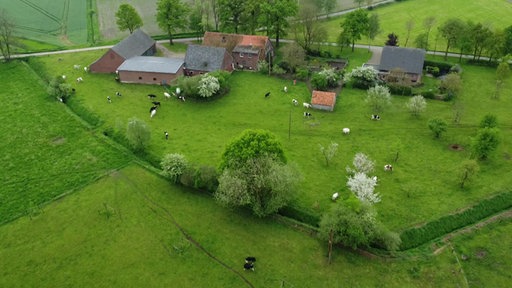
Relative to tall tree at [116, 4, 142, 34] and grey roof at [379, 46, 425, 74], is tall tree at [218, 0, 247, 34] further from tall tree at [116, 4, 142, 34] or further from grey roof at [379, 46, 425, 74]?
grey roof at [379, 46, 425, 74]

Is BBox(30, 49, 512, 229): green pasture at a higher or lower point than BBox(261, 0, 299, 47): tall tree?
lower

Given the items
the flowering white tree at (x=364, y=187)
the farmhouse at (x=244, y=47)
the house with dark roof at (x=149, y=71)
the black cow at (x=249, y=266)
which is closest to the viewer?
the black cow at (x=249, y=266)

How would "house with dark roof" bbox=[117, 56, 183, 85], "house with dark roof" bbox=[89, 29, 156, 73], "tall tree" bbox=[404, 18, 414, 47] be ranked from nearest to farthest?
1. "house with dark roof" bbox=[117, 56, 183, 85]
2. "house with dark roof" bbox=[89, 29, 156, 73]
3. "tall tree" bbox=[404, 18, 414, 47]

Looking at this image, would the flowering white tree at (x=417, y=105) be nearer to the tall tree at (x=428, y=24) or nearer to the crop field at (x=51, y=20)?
the tall tree at (x=428, y=24)

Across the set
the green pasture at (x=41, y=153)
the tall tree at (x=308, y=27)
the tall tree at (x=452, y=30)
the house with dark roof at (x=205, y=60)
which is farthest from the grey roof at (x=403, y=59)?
the green pasture at (x=41, y=153)

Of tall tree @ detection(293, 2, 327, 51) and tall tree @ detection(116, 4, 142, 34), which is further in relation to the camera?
tall tree @ detection(116, 4, 142, 34)

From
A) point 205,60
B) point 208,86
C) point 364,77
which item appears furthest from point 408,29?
point 208,86

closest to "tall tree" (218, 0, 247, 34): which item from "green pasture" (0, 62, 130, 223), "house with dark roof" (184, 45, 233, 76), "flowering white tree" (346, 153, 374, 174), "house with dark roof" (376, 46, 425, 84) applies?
"house with dark roof" (184, 45, 233, 76)

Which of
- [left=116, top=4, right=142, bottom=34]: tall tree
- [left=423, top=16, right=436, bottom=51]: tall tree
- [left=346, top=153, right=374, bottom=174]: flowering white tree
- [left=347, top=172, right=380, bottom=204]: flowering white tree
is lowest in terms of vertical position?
[left=347, top=172, right=380, bottom=204]: flowering white tree

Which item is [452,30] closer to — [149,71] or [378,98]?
[378,98]
